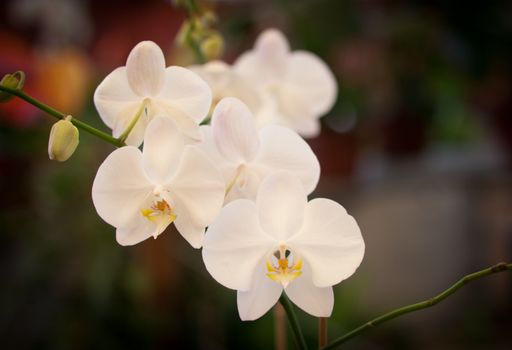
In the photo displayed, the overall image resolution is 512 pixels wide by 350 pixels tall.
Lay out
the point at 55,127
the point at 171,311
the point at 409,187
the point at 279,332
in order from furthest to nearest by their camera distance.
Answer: the point at 409,187, the point at 171,311, the point at 279,332, the point at 55,127

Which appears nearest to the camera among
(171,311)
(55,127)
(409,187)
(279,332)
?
(55,127)

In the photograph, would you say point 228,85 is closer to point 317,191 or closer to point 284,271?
point 284,271

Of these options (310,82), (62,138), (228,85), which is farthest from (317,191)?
(62,138)

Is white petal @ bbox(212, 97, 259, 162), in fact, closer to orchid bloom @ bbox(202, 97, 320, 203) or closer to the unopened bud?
orchid bloom @ bbox(202, 97, 320, 203)

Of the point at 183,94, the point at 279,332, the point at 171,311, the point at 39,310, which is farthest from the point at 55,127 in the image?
the point at 39,310

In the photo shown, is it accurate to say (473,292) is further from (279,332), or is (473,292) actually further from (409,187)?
(279,332)

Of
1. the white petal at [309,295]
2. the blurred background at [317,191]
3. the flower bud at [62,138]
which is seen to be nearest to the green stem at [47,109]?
the flower bud at [62,138]

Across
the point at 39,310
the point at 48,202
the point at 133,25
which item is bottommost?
the point at 39,310

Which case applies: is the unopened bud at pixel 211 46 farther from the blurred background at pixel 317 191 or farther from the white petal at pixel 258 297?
the blurred background at pixel 317 191
